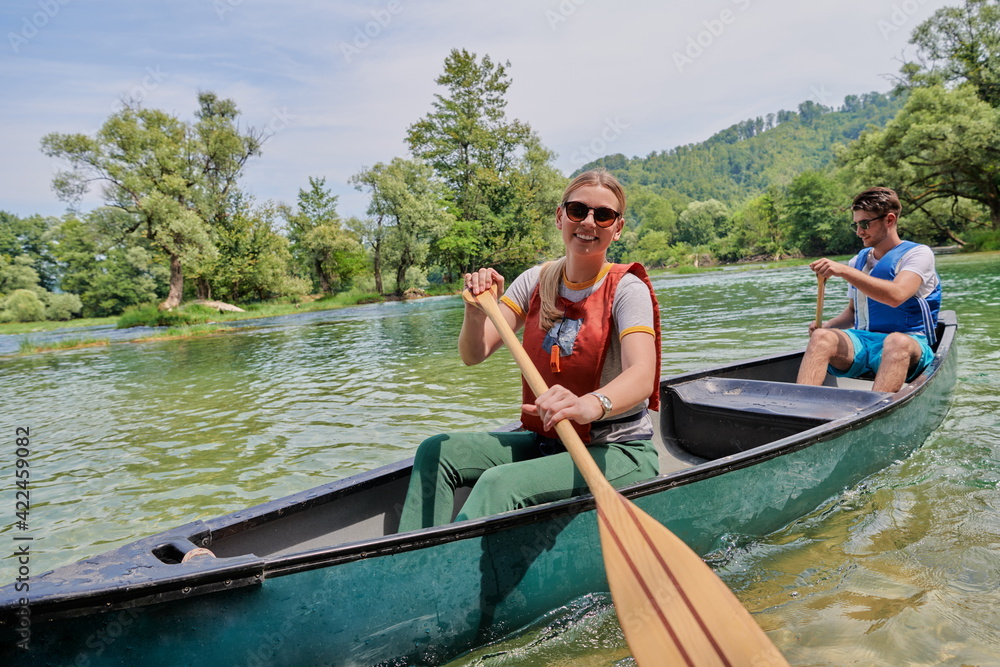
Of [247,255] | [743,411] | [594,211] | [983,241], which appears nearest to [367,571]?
[594,211]

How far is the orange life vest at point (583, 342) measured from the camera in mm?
2547

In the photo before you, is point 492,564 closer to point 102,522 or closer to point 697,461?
point 697,461

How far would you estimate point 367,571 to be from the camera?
2031 millimetres

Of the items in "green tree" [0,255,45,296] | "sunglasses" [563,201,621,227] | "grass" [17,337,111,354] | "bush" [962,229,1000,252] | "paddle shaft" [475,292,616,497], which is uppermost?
"green tree" [0,255,45,296]

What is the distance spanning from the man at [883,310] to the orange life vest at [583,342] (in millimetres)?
2332

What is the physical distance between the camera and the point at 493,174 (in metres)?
41.4

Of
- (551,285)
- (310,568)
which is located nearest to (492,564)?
(310,568)

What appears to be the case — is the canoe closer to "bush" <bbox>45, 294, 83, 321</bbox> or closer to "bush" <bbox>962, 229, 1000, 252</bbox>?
"bush" <bbox>962, 229, 1000, 252</bbox>

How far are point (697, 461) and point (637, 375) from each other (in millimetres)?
2061

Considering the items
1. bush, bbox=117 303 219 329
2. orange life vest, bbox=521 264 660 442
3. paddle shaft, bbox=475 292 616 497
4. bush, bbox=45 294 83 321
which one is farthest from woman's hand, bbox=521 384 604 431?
bush, bbox=45 294 83 321

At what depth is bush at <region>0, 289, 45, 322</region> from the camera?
37.2m

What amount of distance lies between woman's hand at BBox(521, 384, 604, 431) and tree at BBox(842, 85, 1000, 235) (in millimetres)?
33462

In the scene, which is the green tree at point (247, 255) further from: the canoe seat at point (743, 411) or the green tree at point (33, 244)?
the canoe seat at point (743, 411)

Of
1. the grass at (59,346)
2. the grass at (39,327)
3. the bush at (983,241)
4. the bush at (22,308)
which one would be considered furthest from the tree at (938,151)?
the bush at (22,308)
